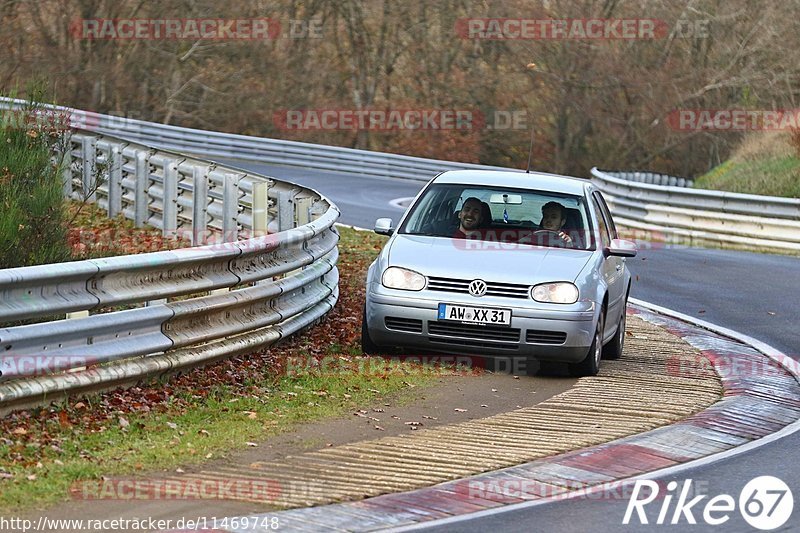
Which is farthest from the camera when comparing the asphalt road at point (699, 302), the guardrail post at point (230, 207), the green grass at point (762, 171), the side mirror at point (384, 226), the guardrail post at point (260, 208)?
the green grass at point (762, 171)

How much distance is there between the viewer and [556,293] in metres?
10.7

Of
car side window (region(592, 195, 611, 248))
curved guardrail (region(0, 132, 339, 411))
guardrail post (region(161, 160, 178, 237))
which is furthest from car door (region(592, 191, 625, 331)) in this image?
guardrail post (region(161, 160, 178, 237))

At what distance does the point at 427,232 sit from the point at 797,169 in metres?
19.6

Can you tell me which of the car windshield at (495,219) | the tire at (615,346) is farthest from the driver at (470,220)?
the tire at (615,346)

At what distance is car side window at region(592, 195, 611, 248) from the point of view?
1192 cm

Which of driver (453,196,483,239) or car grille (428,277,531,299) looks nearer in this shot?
car grille (428,277,531,299)

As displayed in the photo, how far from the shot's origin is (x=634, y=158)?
149 ft

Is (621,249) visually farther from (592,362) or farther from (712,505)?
(712,505)

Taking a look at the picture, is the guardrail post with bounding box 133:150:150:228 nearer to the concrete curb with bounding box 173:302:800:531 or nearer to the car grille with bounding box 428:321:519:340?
the car grille with bounding box 428:321:519:340

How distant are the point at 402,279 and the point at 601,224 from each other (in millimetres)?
2290

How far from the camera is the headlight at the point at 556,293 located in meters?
10.7

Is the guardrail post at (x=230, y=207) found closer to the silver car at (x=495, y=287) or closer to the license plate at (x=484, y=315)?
the silver car at (x=495, y=287)

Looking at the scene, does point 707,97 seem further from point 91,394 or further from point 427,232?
point 91,394

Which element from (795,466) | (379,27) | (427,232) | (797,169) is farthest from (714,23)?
(795,466)
